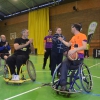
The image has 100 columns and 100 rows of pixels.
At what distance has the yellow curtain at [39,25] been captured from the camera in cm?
1378

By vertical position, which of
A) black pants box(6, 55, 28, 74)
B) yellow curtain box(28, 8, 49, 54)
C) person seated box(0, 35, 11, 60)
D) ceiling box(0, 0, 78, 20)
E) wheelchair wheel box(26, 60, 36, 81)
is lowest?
wheelchair wheel box(26, 60, 36, 81)

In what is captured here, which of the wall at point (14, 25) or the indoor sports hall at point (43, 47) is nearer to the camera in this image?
the indoor sports hall at point (43, 47)

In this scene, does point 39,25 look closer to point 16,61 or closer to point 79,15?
point 79,15

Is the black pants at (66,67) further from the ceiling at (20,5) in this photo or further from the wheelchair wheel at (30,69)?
the ceiling at (20,5)

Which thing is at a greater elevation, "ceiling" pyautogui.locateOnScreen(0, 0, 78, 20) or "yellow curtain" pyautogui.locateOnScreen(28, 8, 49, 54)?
"ceiling" pyautogui.locateOnScreen(0, 0, 78, 20)

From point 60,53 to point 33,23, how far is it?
37.0 feet

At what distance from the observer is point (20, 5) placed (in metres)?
14.7

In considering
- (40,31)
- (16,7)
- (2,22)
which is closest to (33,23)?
(40,31)

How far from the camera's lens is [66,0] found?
12.1m

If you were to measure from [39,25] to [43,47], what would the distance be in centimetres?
206

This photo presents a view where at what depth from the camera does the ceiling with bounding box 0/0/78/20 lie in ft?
44.2

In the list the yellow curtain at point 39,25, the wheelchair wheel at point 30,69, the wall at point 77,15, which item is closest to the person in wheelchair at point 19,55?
the wheelchair wheel at point 30,69

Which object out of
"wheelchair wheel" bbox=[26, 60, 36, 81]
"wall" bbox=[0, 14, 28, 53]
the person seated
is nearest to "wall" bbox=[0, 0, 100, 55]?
"wall" bbox=[0, 14, 28, 53]

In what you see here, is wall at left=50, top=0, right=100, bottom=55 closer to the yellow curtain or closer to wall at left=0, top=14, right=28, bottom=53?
the yellow curtain
